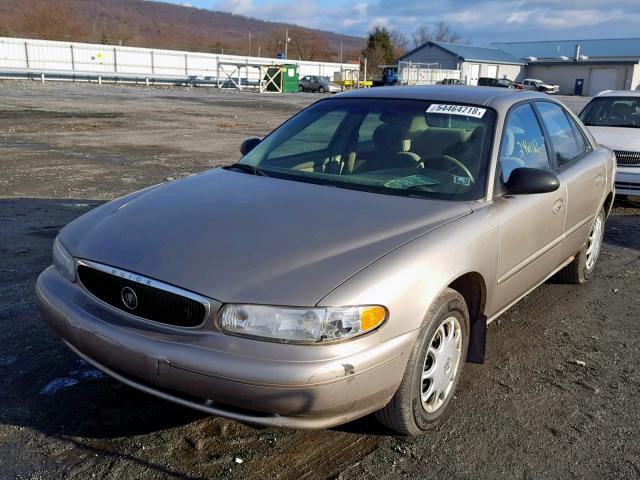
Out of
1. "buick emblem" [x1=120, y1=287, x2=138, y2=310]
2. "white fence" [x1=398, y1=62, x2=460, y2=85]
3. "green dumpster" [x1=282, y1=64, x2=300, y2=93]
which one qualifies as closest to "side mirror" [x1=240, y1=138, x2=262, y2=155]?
"buick emblem" [x1=120, y1=287, x2=138, y2=310]

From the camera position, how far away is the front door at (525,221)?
3.53 metres

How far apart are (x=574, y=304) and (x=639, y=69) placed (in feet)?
227

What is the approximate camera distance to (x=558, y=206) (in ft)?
13.7

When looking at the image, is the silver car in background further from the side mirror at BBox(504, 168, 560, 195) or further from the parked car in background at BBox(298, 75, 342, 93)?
the parked car in background at BBox(298, 75, 342, 93)

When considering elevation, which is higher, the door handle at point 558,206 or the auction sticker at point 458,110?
the auction sticker at point 458,110

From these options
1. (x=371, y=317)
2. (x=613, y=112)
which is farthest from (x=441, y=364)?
(x=613, y=112)

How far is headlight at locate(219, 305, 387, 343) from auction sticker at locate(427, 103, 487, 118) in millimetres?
1880

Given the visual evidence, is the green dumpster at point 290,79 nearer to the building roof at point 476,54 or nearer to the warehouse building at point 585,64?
the building roof at point 476,54

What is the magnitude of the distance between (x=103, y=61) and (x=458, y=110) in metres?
48.2

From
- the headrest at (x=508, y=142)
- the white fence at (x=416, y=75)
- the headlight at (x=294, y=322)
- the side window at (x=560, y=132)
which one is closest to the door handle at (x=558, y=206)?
the side window at (x=560, y=132)

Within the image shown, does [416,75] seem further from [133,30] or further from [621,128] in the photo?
[133,30]

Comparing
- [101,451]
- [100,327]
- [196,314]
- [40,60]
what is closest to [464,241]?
[196,314]

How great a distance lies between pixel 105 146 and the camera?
13016 millimetres

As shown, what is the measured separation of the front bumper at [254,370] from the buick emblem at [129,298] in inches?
2.1
